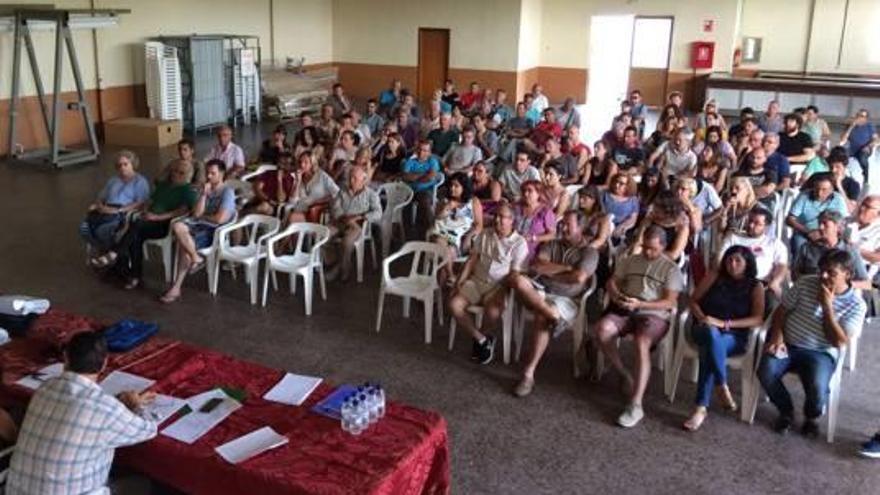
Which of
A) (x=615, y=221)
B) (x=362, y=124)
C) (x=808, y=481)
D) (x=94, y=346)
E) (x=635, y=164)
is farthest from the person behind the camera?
(x=362, y=124)

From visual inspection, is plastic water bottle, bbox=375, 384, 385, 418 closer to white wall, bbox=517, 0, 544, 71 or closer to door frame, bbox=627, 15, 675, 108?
white wall, bbox=517, 0, 544, 71

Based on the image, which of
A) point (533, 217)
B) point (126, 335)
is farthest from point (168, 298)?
point (533, 217)

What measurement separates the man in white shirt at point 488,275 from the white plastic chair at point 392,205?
2.05 metres

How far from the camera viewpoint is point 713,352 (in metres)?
4.45

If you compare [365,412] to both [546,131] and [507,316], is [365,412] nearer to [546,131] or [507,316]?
[507,316]

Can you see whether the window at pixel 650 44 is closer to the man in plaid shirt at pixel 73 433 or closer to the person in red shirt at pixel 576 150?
the person in red shirt at pixel 576 150

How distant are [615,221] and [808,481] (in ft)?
8.89

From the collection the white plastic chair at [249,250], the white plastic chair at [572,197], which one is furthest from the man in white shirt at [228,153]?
the white plastic chair at [572,197]

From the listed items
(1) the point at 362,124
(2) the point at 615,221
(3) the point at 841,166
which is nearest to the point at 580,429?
(2) the point at 615,221

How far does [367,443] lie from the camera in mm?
3006

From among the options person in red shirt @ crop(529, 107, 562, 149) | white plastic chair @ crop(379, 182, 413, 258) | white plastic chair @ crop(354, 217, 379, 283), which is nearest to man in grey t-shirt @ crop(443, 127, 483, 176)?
white plastic chair @ crop(379, 182, 413, 258)

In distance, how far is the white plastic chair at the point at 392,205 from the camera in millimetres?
7242

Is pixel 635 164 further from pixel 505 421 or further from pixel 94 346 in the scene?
pixel 94 346

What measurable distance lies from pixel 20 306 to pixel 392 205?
3708 mm
